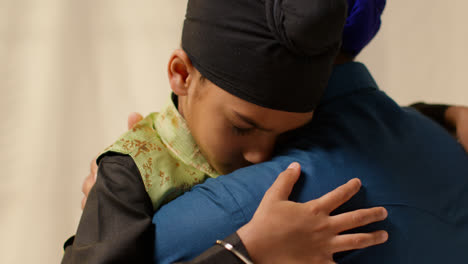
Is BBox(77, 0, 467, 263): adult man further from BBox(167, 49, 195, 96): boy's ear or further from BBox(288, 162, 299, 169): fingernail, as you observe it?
BBox(167, 49, 195, 96): boy's ear

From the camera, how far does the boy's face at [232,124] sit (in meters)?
0.82

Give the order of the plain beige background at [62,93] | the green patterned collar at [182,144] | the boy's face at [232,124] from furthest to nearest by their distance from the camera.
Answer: the plain beige background at [62,93]
the green patterned collar at [182,144]
the boy's face at [232,124]

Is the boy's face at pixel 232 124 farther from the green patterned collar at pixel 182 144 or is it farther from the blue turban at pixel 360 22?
the blue turban at pixel 360 22

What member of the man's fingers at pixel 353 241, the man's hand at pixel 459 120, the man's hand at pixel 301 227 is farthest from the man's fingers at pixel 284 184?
the man's hand at pixel 459 120

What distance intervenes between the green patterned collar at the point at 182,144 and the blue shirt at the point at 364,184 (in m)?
0.21

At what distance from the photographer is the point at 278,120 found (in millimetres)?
821

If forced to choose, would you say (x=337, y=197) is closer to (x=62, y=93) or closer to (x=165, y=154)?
(x=165, y=154)

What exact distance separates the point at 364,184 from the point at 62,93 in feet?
3.87

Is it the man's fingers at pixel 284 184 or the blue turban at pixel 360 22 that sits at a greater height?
the blue turban at pixel 360 22

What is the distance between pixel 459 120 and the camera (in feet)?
3.60

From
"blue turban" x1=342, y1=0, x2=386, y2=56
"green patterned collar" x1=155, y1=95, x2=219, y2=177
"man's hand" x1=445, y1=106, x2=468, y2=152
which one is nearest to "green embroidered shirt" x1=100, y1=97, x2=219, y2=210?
"green patterned collar" x1=155, y1=95, x2=219, y2=177

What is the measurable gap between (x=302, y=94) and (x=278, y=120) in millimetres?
69

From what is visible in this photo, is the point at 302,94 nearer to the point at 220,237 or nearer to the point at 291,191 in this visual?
the point at 291,191

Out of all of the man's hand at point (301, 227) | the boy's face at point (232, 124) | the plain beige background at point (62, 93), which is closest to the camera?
the man's hand at point (301, 227)
